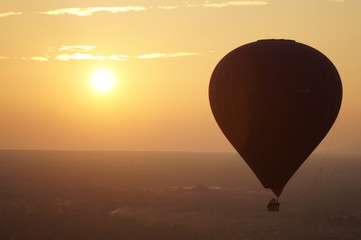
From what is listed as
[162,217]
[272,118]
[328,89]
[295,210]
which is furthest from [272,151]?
[295,210]

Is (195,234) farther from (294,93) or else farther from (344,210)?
(294,93)

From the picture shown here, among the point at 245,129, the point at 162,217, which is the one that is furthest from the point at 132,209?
the point at 245,129

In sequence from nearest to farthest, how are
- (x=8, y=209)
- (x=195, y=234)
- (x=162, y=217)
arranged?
(x=195, y=234) → (x=162, y=217) → (x=8, y=209)

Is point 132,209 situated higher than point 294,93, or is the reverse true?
point 294,93

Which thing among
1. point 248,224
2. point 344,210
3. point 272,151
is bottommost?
point 344,210

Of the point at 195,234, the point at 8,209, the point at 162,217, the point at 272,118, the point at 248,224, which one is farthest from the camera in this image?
the point at 8,209

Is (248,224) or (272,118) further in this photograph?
(248,224)
